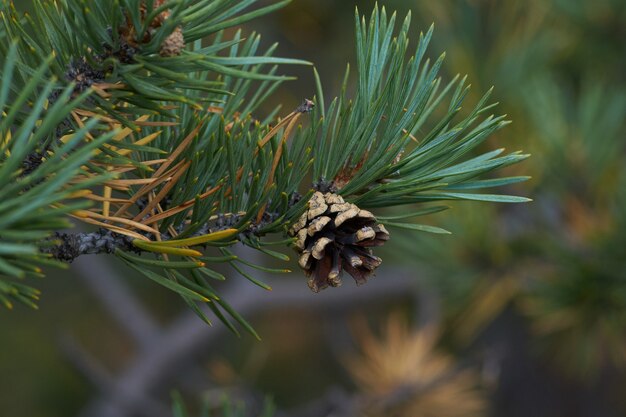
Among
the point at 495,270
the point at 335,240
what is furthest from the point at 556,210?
the point at 335,240

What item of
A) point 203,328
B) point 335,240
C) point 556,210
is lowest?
point 335,240

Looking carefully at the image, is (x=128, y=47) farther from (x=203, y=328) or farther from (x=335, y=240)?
(x=203, y=328)

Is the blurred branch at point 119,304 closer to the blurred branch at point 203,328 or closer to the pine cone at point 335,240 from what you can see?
the blurred branch at point 203,328

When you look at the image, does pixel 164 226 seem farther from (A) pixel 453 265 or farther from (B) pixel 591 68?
(B) pixel 591 68

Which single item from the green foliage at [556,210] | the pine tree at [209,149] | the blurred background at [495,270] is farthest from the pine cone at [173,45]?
the green foliage at [556,210]

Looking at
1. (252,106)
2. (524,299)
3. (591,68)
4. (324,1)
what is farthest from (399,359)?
(252,106)

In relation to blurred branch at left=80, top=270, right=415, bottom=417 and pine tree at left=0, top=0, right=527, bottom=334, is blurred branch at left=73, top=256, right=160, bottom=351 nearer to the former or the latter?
blurred branch at left=80, top=270, right=415, bottom=417
